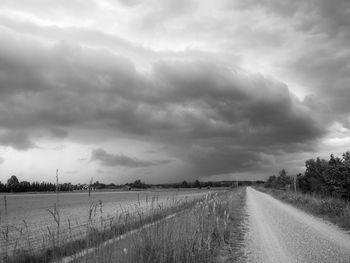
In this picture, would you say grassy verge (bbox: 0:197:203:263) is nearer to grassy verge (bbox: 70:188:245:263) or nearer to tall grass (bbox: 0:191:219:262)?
tall grass (bbox: 0:191:219:262)

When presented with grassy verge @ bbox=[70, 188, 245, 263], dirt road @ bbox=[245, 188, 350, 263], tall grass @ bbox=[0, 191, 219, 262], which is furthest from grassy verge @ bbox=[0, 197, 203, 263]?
dirt road @ bbox=[245, 188, 350, 263]

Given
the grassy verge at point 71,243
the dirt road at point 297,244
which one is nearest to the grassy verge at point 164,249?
the grassy verge at point 71,243

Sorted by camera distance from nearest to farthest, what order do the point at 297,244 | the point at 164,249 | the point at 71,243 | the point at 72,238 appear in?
the point at 71,243 < the point at 164,249 < the point at 72,238 < the point at 297,244

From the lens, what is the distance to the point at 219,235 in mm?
12141

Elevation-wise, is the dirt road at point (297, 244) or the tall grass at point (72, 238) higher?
the tall grass at point (72, 238)

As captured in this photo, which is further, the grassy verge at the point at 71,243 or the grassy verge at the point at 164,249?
the grassy verge at the point at 71,243

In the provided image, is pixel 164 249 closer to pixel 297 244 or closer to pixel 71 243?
pixel 71 243

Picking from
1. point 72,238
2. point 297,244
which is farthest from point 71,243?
point 297,244

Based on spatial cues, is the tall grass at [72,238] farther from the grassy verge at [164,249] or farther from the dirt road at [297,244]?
the dirt road at [297,244]

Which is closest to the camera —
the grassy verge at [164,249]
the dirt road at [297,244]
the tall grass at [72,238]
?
the grassy verge at [164,249]

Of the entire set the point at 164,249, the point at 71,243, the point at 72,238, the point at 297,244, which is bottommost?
the point at 297,244

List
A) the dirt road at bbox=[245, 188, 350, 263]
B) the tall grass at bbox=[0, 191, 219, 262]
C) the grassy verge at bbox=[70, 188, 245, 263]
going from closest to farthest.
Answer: the grassy verge at bbox=[70, 188, 245, 263], the tall grass at bbox=[0, 191, 219, 262], the dirt road at bbox=[245, 188, 350, 263]

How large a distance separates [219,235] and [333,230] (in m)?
6.02

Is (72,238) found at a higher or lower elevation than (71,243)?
lower
